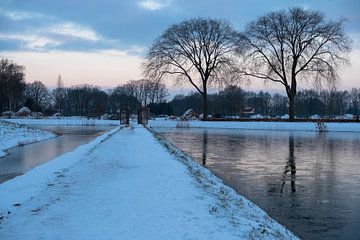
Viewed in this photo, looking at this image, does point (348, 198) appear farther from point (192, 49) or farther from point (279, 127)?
point (192, 49)

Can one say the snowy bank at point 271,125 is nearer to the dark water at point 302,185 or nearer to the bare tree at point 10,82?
the dark water at point 302,185

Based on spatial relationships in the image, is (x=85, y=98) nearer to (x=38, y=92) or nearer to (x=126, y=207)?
(x=38, y=92)

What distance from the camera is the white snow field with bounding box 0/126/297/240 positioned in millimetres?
7527

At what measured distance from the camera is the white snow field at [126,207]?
7.53 meters

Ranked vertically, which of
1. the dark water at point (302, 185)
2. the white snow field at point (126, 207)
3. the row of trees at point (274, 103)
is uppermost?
the row of trees at point (274, 103)

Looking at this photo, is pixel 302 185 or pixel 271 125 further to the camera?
pixel 271 125

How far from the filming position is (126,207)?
934 cm

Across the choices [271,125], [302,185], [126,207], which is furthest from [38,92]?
[126,207]

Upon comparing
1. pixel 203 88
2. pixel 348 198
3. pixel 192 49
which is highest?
pixel 192 49

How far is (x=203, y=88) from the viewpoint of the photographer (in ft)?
234

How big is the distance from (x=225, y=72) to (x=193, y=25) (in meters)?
9.22

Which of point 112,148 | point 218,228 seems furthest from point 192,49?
point 218,228

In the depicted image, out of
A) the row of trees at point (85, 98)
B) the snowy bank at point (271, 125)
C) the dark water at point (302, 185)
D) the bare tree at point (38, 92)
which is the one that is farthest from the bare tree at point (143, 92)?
the dark water at point (302, 185)

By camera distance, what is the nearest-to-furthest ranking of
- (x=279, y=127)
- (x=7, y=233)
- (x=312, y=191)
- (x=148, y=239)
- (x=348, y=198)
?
(x=148, y=239) < (x=7, y=233) < (x=348, y=198) < (x=312, y=191) < (x=279, y=127)
